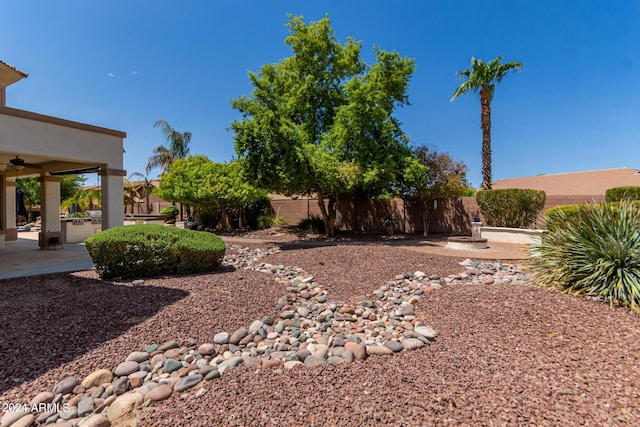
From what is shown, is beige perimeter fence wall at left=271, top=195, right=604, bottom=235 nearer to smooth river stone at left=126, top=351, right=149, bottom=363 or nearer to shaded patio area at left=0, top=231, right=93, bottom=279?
shaded patio area at left=0, top=231, right=93, bottom=279

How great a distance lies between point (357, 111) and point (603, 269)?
34.0ft

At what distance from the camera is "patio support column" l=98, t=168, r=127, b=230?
30.0 feet

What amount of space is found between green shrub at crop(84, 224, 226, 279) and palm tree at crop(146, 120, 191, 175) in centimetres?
2841

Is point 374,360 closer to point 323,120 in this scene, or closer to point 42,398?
point 42,398

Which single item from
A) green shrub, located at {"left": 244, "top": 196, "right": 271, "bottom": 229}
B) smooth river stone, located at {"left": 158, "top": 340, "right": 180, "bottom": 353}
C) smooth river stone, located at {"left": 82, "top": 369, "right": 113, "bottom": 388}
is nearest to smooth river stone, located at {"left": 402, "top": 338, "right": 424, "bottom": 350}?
smooth river stone, located at {"left": 158, "top": 340, "right": 180, "bottom": 353}

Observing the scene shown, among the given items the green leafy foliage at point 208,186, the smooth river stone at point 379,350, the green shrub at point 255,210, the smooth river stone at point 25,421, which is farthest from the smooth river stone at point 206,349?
the green shrub at point 255,210

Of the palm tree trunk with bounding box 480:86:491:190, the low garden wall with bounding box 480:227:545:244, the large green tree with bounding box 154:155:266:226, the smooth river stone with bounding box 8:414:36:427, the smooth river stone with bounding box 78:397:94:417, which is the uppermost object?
the palm tree trunk with bounding box 480:86:491:190

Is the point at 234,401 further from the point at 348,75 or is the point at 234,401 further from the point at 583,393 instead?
the point at 348,75

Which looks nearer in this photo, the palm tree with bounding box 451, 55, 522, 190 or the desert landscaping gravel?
the desert landscaping gravel

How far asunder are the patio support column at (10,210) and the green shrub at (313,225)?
1278cm

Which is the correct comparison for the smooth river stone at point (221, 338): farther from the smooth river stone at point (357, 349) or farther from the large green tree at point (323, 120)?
the large green tree at point (323, 120)

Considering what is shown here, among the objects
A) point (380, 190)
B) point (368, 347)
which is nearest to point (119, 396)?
point (368, 347)

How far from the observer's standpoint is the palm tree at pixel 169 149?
32.9 metres

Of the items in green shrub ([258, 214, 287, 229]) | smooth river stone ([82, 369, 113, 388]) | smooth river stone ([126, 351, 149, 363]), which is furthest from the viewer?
green shrub ([258, 214, 287, 229])
